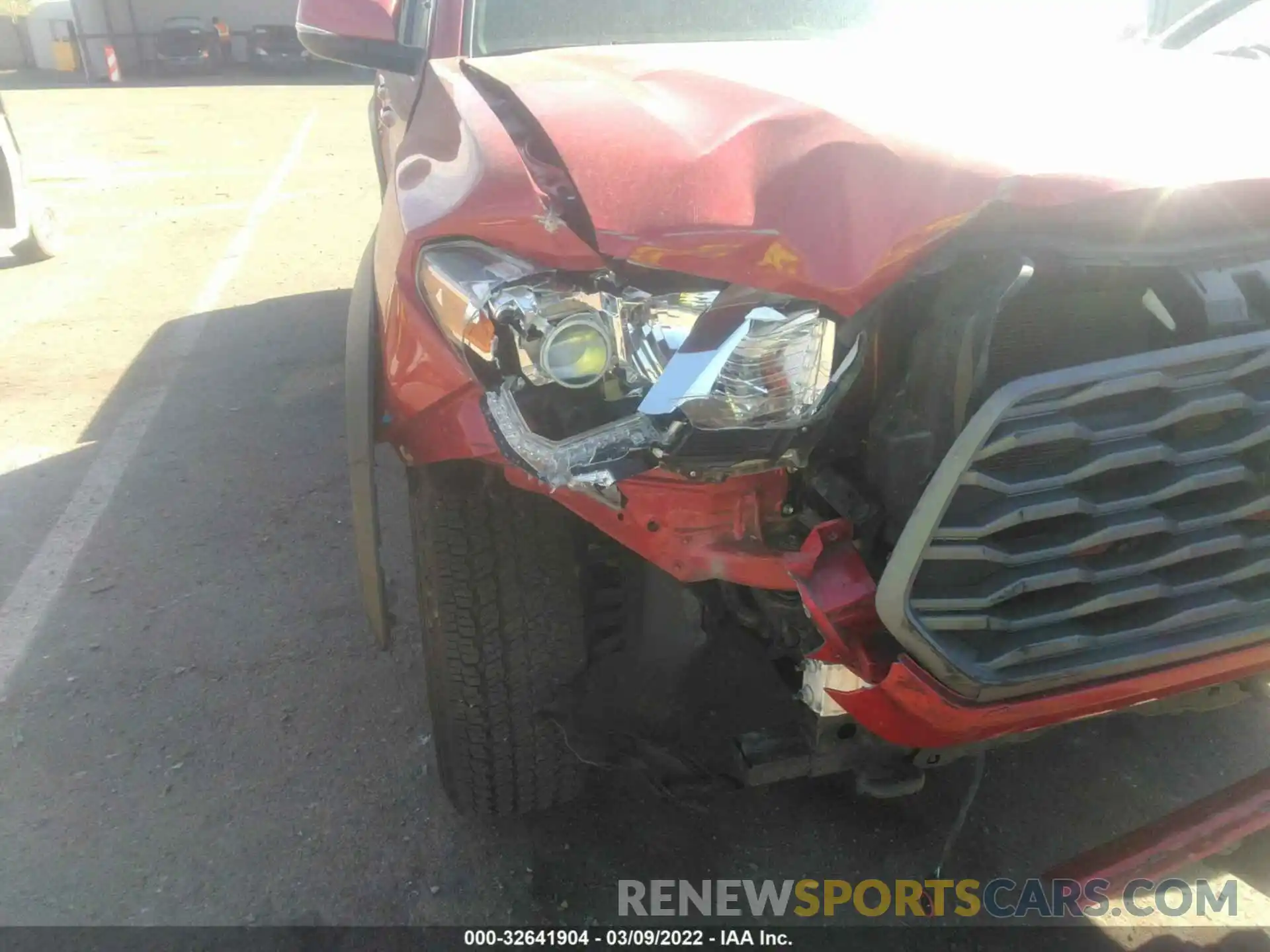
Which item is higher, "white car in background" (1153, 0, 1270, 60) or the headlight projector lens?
"white car in background" (1153, 0, 1270, 60)

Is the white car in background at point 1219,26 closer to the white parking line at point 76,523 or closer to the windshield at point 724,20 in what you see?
the windshield at point 724,20

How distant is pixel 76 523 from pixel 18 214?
157 inches

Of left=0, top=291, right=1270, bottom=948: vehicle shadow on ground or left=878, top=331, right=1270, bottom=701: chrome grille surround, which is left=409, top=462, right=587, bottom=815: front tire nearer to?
left=0, top=291, right=1270, bottom=948: vehicle shadow on ground

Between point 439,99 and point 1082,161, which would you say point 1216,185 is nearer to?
point 1082,161

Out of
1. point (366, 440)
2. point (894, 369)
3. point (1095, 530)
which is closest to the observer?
point (1095, 530)

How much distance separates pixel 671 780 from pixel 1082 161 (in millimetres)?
1193

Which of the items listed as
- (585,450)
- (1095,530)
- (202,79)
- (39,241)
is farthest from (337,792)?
(202,79)

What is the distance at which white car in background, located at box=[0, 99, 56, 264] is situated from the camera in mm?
6387

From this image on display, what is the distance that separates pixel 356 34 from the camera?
96.0 inches

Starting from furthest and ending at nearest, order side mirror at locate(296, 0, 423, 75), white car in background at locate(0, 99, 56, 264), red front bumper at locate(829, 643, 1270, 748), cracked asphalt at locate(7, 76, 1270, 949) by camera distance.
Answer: white car in background at locate(0, 99, 56, 264) → side mirror at locate(296, 0, 423, 75) → cracked asphalt at locate(7, 76, 1270, 949) → red front bumper at locate(829, 643, 1270, 748)

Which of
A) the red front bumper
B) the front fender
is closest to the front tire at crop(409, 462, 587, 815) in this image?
the front fender

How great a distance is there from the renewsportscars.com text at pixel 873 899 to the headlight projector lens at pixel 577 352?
1272 millimetres

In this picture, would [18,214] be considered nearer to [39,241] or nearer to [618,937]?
[39,241]

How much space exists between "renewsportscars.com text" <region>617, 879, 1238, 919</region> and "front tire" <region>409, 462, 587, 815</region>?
1.25 feet
